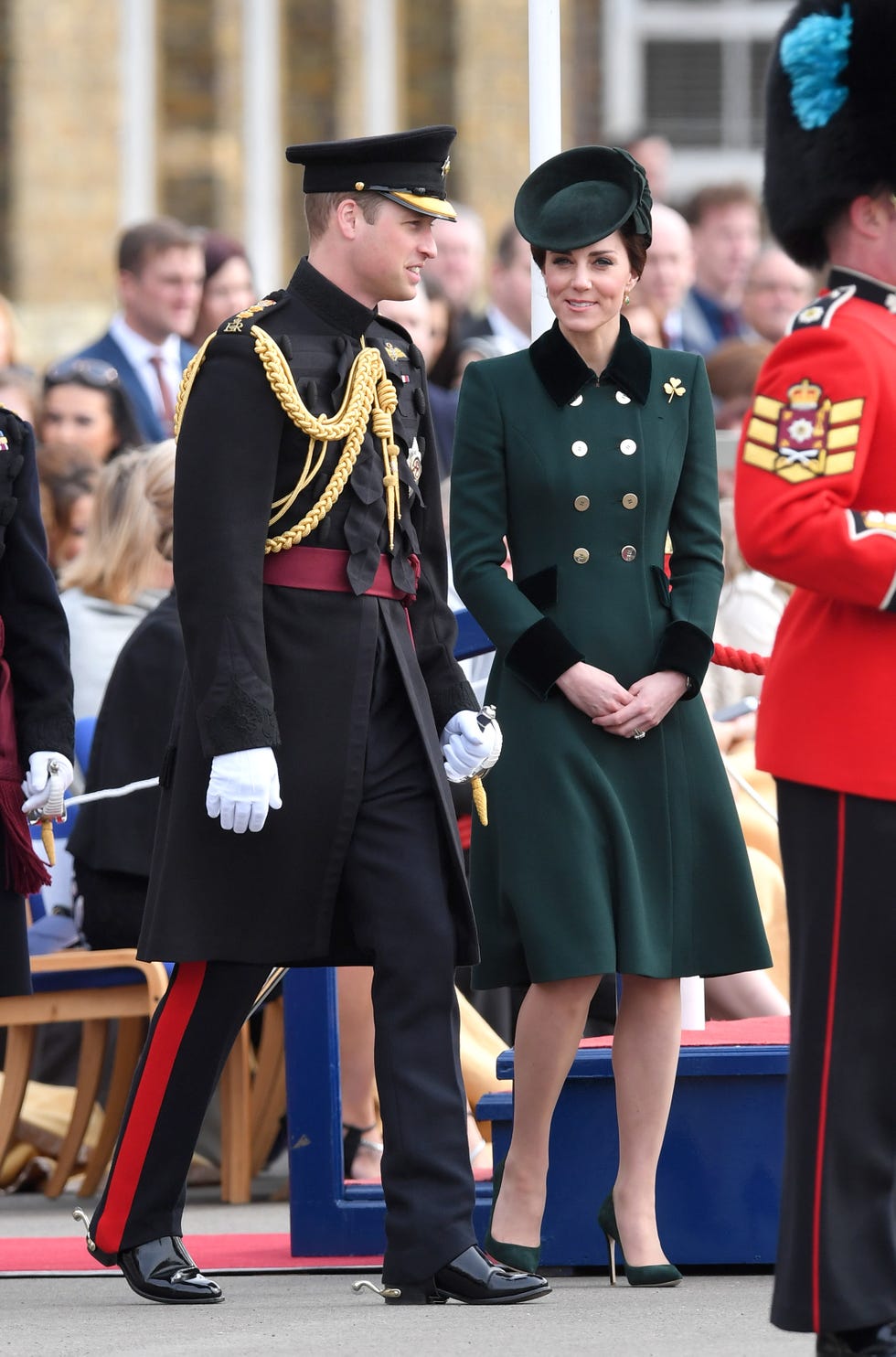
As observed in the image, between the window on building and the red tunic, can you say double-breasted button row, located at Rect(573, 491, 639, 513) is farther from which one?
the window on building

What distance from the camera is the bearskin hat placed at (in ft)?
12.9

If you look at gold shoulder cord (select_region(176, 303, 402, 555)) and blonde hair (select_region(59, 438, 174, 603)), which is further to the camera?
blonde hair (select_region(59, 438, 174, 603))

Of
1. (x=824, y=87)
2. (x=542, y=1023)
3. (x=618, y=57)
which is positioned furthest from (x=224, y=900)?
(x=618, y=57)

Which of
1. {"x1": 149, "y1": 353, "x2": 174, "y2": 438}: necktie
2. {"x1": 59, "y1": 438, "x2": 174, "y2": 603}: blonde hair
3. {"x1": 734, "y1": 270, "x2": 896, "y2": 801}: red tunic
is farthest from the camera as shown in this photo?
{"x1": 149, "y1": 353, "x2": 174, "y2": 438}: necktie

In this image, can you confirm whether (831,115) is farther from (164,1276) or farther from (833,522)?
(164,1276)

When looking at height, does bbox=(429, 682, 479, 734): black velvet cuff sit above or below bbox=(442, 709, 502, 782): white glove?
above

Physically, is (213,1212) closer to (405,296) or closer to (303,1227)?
(303,1227)

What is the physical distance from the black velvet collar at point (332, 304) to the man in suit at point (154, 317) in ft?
16.2

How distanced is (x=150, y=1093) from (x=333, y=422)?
3.74 feet

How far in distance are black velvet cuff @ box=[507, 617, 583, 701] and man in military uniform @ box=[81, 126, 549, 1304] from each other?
0.14 meters

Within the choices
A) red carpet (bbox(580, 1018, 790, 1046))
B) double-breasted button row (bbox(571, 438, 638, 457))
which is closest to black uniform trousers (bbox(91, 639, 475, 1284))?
double-breasted button row (bbox(571, 438, 638, 457))

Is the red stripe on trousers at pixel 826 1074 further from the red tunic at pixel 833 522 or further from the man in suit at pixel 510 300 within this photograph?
the man in suit at pixel 510 300

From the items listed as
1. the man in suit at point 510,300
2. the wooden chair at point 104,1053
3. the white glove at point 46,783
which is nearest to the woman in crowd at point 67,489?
the wooden chair at point 104,1053

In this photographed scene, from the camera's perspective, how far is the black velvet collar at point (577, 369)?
509cm
